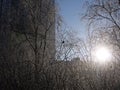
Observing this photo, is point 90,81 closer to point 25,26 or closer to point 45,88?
point 45,88

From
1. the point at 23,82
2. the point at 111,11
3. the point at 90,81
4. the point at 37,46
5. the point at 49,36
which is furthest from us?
the point at 49,36

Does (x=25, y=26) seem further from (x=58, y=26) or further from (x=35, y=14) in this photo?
(x=58, y=26)

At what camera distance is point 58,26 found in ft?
70.6

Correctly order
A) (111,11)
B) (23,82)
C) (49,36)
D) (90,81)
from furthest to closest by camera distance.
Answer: (49,36), (111,11), (90,81), (23,82)

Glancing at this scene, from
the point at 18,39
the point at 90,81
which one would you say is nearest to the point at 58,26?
the point at 18,39

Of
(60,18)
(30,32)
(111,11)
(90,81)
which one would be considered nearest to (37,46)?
(30,32)

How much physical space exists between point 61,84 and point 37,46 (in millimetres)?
16761

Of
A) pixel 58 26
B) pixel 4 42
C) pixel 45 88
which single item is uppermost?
pixel 58 26

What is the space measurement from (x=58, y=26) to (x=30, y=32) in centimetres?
336

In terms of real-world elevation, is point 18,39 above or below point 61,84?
above

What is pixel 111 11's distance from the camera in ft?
68.8

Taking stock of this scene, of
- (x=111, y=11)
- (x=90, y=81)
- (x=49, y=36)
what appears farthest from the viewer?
(x=49, y=36)

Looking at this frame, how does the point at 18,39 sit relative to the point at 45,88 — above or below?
above

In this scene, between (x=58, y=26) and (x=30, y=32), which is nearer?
(x=58, y=26)
